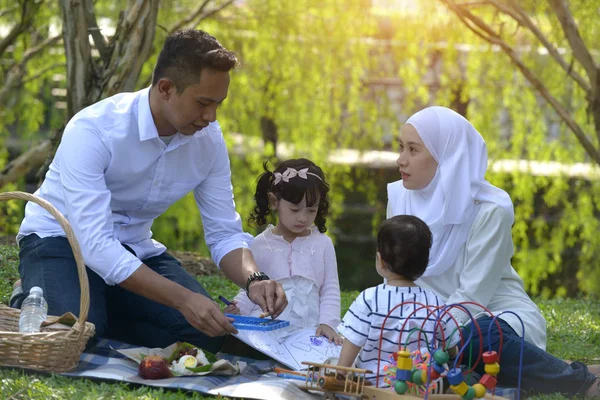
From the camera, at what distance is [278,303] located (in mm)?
3844

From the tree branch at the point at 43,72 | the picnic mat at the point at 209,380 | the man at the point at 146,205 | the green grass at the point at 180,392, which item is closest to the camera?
the green grass at the point at 180,392

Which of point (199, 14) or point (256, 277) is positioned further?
point (199, 14)

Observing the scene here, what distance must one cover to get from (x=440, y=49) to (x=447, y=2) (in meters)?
3.35

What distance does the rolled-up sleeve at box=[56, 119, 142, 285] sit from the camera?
144 inches

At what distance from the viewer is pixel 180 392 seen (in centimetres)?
333

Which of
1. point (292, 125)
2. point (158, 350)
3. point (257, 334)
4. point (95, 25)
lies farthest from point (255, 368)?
point (292, 125)

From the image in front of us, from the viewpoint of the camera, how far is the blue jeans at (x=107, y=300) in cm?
387

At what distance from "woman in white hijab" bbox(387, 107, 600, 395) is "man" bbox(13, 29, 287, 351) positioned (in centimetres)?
78

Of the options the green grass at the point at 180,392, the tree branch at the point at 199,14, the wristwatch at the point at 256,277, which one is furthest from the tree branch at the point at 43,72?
the wristwatch at the point at 256,277

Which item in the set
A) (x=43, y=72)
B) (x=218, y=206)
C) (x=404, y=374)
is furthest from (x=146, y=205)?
(x=43, y=72)

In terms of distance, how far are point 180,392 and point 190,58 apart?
1.41 meters

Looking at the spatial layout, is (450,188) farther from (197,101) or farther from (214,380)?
(214,380)

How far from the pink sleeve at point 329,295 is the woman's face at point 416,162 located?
0.60m

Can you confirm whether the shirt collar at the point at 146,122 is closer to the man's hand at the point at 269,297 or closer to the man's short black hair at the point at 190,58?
the man's short black hair at the point at 190,58
